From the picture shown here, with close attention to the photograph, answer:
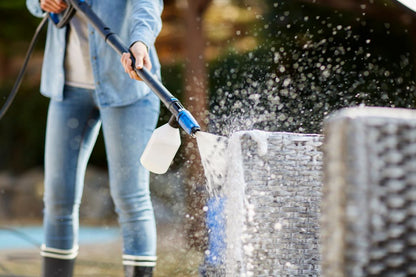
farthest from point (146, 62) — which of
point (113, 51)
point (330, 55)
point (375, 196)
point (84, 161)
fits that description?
point (330, 55)

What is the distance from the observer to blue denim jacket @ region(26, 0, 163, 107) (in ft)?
5.03

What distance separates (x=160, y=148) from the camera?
1.34 meters

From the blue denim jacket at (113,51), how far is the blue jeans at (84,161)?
0.04m

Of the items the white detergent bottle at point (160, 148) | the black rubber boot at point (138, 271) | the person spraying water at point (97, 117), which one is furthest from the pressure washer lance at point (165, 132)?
the black rubber boot at point (138, 271)

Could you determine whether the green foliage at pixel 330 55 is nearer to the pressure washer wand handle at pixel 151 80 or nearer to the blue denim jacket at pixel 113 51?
the blue denim jacket at pixel 113 51

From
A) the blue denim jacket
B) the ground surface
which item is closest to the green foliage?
the ground surface

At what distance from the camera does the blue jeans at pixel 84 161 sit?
154 cm

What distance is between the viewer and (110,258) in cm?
309

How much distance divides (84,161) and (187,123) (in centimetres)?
53

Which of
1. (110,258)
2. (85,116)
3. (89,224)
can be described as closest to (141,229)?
(85,116)

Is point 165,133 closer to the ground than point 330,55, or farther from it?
closer to the ground

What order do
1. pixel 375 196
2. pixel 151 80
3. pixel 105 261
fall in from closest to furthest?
pixel 375 196 → pixel 151 80 → pixel 105 261

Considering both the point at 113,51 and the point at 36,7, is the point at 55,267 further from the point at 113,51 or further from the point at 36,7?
the point at 36,7

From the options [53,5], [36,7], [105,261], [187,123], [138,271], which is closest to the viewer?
[187,123]
